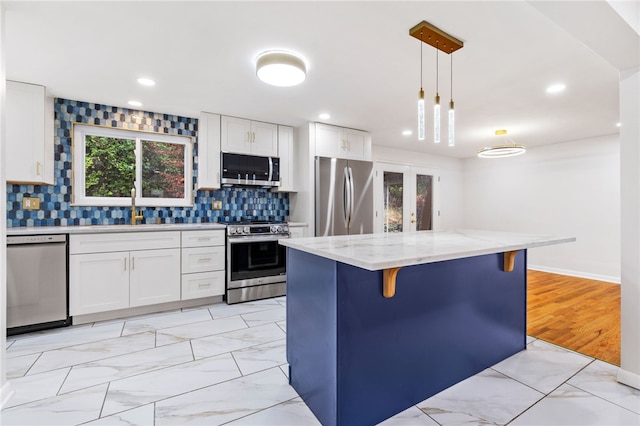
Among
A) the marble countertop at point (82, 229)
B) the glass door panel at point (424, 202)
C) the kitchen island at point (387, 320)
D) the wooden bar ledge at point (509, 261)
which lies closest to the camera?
the kitchen island at point (387, 320)

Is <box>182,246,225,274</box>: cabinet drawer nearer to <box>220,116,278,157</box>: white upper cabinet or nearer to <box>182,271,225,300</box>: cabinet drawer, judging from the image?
<box>182,271,225,300</box>: cabinet drawer

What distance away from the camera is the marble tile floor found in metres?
1.62

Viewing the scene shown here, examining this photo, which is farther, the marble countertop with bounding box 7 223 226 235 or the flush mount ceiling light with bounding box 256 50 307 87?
the marble countertop with bounding box 7 223 226 235

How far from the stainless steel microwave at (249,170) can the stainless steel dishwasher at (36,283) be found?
1713 millimetres

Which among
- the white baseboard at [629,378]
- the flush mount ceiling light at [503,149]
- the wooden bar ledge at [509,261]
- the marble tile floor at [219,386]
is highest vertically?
the flush mount ceiling light at [503,149]

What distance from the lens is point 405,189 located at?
6016mm

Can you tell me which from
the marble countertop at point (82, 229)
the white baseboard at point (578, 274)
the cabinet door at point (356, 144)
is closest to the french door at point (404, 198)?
the cabinet door at point (356, 144)

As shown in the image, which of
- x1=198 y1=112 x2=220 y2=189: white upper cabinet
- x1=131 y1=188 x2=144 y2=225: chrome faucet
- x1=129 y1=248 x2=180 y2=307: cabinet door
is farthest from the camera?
x1=198 y1=112 x2=220 y2=189: white upper cabinet

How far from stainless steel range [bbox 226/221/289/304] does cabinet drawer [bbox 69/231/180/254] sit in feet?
2.08

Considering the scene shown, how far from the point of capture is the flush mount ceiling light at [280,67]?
2.27m

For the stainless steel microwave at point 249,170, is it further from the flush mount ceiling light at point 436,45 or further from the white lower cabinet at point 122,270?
the flush mount ceiling light at point 436,45

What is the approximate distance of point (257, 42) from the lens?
215 centimetres

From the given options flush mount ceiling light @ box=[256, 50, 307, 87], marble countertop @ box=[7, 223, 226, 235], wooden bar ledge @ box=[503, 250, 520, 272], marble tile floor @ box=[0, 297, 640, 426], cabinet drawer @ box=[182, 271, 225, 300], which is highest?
flush mount ceiling light @ box=[256, 50, 307, 87]

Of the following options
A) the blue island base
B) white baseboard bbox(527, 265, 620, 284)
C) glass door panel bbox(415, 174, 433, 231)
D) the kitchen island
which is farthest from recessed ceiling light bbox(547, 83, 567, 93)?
white baseboard bbox(527, 265, 620, 284)
